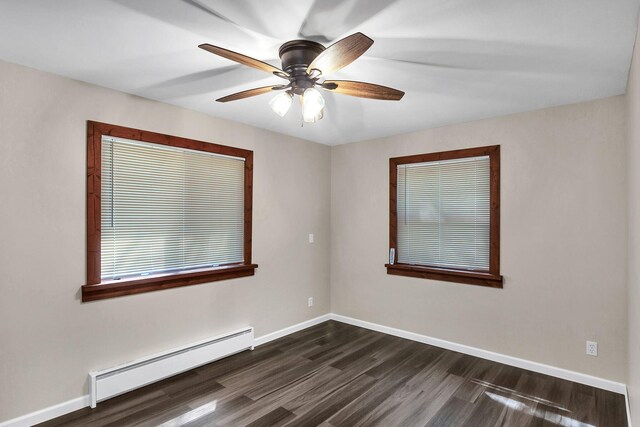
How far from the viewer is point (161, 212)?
10.3 ft

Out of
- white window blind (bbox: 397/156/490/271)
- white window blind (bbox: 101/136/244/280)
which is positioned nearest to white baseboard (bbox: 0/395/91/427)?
white window blind (bbox: 101/136/244/280)

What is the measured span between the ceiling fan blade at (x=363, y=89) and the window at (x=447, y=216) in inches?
71.5

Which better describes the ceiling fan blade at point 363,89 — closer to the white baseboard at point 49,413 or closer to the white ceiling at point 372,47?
the white ceiling at point 372,47

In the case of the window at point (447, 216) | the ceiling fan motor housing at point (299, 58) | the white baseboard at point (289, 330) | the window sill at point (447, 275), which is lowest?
the white baseboard at point (289, 330)

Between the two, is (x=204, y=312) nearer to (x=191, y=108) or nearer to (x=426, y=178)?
(x=191, y=108)

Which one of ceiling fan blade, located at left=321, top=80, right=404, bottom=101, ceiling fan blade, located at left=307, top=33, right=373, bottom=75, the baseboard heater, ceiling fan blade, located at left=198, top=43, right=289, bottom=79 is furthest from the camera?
the baseboard heater

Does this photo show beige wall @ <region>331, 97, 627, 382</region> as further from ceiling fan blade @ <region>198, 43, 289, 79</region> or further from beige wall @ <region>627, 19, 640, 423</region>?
ceiling fan blade @ <region>198, 43, 289, 79</region>

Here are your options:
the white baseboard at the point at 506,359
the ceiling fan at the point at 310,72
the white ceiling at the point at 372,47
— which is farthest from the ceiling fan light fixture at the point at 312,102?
the white baseboard at the point at 506,359

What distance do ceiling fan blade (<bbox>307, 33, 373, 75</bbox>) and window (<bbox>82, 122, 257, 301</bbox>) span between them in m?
1.83

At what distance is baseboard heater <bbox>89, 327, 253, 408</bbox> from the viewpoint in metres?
2.65

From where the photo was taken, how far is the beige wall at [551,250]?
285cm

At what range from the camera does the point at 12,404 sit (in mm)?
2322

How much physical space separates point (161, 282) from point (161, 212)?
2.05ft

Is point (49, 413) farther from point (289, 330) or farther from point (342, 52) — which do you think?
point (342, 52)
